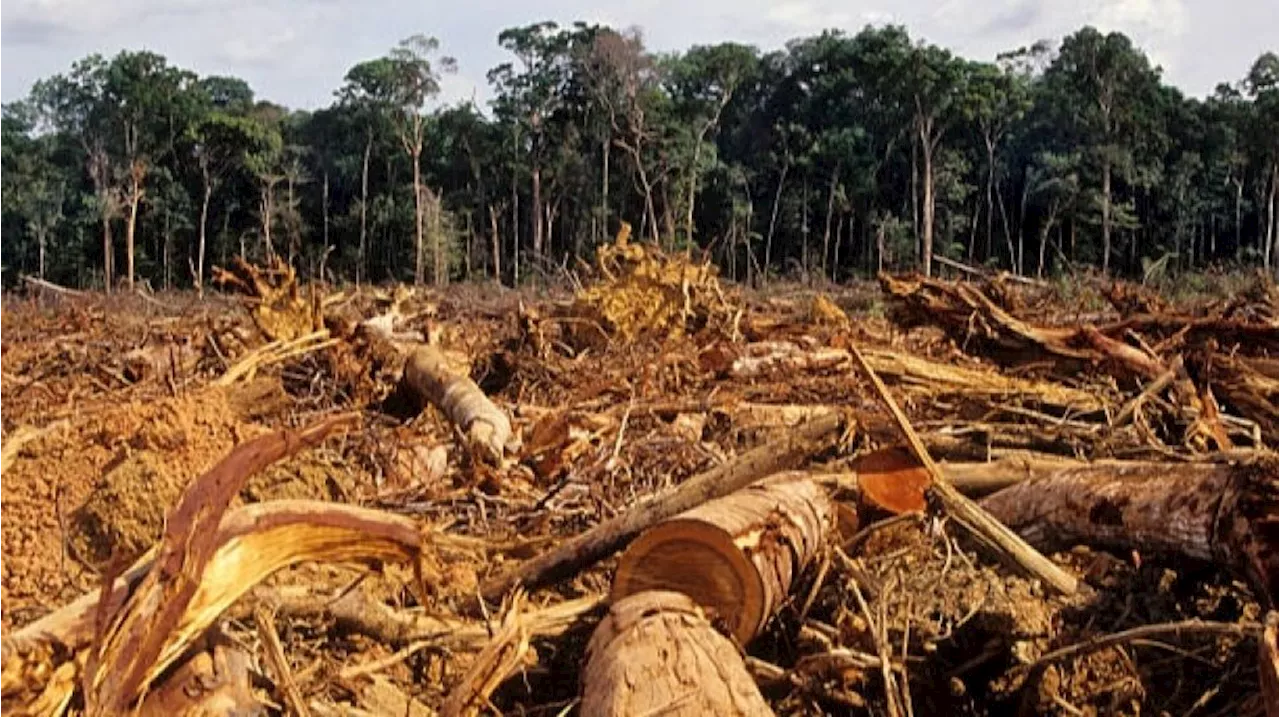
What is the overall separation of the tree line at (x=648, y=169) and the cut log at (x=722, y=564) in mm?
39333

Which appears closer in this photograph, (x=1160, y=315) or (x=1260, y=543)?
(x=1260, y=543)

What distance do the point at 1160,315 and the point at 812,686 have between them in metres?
4.12

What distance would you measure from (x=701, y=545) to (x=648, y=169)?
4229 centimetres

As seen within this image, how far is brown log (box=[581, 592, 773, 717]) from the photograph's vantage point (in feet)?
8.73

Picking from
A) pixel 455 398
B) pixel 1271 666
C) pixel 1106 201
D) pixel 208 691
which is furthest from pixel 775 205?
pixel 1271 666

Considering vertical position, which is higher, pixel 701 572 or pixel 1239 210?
pixel 1239 210

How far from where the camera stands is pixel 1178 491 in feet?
10.9

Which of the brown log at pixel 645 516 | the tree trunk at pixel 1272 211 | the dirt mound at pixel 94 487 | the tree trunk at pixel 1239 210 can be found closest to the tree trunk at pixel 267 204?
the tree trunk at pixel 1272 211

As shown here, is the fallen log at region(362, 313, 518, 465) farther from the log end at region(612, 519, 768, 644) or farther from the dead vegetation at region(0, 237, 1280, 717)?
the log end at region(612, 519, 768, 644)

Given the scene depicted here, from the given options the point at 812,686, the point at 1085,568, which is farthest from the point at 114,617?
the point at 1085,568

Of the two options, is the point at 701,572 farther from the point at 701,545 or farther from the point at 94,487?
the point at 94,487

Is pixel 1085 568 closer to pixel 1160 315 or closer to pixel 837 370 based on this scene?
pixel 1160 315

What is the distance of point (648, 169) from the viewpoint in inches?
1778

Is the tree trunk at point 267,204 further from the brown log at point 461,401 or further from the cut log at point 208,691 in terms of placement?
the cut log at point 208,691
